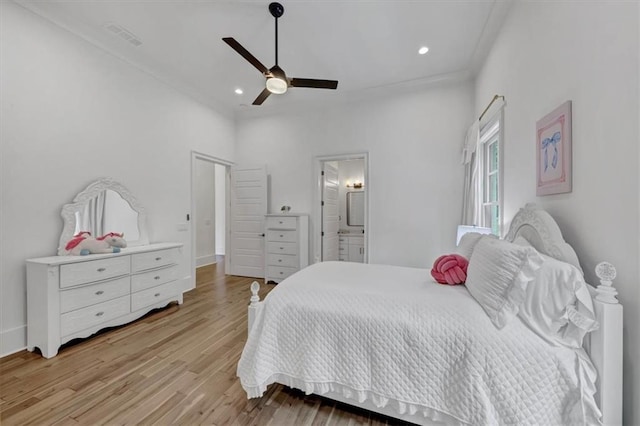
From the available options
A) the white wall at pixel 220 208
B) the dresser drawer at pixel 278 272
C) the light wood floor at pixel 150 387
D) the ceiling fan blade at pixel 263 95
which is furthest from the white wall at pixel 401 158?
the white wall at pixel 220 208

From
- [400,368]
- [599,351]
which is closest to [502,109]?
[599,351]

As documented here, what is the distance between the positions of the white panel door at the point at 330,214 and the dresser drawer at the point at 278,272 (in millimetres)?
690

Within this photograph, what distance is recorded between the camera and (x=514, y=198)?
211 centimetres

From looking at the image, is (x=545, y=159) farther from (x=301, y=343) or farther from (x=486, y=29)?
(x=301, y=343)

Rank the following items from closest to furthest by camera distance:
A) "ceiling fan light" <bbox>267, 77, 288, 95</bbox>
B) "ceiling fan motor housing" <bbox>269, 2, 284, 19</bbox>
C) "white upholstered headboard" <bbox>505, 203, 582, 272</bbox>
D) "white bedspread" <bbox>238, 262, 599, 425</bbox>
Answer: "white bedspread" <bbox>238, 262, 599, 425</bbox> → "white upholstered headboard" <bbox>505, 203, 582, 272</bbox> → "ceiling fan motor housing" <bbox>269, 2, 284, 19</bbox> → "ceiling fan light" <bbox>267, 77, 288, 95</bbox>

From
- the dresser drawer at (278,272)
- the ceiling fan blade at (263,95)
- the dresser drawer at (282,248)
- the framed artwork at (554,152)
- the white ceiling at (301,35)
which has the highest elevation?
the white ceiling at (301,35)

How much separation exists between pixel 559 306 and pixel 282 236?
3517 millimetres

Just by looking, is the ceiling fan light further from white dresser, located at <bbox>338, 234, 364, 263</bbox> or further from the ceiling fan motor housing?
white dresser, located at <bbox>338, 234, 364, 263</bbox>

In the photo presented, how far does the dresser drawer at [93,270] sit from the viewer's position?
2.19m

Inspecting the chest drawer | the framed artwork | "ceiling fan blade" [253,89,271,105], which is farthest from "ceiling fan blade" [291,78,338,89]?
the chest drawer

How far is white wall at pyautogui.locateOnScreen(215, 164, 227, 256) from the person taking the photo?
6.62 m

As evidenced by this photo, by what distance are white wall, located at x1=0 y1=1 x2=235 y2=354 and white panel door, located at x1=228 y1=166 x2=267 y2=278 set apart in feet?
3.93

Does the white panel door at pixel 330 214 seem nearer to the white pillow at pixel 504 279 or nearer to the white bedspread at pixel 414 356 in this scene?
the white bedspread at pixel 414 356

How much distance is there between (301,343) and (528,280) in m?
1.26
